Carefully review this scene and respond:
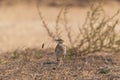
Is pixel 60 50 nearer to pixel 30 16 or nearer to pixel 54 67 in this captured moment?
pixel 54 67

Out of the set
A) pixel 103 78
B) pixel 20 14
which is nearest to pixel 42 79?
pixel 103 78

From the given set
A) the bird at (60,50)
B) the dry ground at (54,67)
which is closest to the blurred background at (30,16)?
the dry ground at (54,67)

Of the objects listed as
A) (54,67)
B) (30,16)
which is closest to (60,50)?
(54,67)

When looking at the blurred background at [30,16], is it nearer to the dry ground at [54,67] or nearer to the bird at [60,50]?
the dry ground at [54,67]

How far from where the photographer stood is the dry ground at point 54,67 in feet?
28.2

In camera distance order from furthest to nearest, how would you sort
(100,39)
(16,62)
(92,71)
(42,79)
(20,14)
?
(20,14)
(100,39)
(16,62)
(92,71)
(42,79)

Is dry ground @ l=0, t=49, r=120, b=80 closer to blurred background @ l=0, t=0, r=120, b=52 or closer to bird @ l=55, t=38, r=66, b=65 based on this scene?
bird @ l=55, t=38, r=66, b=65

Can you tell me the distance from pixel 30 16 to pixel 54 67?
19484 millimetres

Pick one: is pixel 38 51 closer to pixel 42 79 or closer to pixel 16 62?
pixel 16 62

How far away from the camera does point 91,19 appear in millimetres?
10594

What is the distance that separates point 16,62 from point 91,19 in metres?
1.75

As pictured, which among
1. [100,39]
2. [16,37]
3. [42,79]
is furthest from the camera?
[16,37]

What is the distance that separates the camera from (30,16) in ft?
93.7

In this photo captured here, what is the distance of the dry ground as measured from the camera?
28.2 ft
